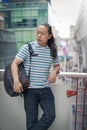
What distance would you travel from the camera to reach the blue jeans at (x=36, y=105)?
86.8 inches

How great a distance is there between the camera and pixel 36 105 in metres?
2.24

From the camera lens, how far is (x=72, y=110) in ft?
8.80

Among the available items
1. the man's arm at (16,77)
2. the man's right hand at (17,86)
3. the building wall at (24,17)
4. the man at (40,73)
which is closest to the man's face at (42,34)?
the man at (40,73)

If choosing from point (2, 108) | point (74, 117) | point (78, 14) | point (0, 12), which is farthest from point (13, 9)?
A: point (74, 117)

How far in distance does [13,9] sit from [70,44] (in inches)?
68.4

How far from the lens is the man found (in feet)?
7.10

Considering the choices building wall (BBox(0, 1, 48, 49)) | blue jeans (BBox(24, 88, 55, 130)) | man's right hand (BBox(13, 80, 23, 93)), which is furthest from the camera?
building wall (BBox(0, 1, 48, 49))

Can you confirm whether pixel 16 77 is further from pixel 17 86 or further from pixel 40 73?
pixel 40 73

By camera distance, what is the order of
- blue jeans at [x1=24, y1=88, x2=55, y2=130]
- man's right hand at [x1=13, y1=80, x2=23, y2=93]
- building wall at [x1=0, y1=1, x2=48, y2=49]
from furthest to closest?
building wall at [x1=0, y1=1, x2=48, y2=49], blue jeans at [x1=24, y1=88, x2=55, y2=130], man's right hand at [x1=13, y1=80, x2=23, y2=93]

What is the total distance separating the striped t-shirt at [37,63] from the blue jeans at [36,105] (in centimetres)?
7

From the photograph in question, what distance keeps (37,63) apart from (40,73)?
0.09m

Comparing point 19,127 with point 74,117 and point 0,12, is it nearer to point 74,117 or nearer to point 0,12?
point 74,117

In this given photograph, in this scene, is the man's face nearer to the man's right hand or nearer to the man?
the man

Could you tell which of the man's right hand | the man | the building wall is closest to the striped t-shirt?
the man
